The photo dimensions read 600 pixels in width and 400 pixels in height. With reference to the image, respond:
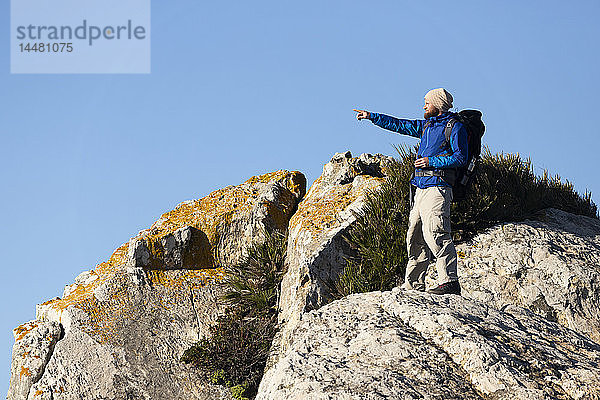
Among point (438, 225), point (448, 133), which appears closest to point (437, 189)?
point (438, 225)

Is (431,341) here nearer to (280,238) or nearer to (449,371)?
(449,371)

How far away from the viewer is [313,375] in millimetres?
4828

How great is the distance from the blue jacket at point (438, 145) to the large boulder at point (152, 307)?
171 inches

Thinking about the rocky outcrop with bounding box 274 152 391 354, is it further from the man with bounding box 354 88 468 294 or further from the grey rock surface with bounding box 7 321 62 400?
the grey rock surface with bounding box 7 321 62 400

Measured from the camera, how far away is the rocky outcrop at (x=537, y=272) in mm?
9008

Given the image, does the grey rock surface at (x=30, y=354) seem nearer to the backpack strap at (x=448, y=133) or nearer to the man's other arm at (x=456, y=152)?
the man's other arm at (x=456, y=152)

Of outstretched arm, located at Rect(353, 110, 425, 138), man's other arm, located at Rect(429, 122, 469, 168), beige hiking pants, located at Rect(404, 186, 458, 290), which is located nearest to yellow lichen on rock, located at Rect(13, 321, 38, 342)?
outstretched arm, located at Rect(353, 110, 425, 138)

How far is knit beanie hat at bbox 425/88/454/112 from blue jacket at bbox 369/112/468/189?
4.1 inches

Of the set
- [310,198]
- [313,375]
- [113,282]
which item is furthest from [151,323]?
[313,375]

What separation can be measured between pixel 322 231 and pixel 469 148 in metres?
3.19

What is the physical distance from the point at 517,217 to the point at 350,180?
114 inches

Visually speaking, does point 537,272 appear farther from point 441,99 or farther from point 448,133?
point 441,99

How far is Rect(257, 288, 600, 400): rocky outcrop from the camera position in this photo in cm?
472

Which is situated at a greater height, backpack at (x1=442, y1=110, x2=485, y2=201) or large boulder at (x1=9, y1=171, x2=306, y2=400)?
backpack at (x1=442, y1=110, x2=485, y2=201)
